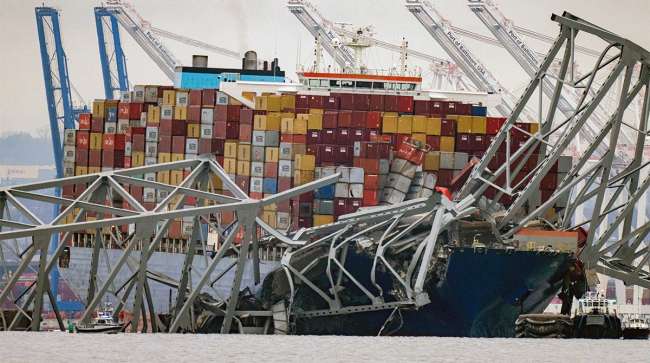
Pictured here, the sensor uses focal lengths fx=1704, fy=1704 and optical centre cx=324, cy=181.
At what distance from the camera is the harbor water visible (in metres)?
31.8

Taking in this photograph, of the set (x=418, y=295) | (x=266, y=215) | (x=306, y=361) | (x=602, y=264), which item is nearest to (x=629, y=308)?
(x=266, y=215)

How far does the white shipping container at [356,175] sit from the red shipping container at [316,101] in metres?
5.85

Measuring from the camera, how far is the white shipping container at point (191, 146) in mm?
80438

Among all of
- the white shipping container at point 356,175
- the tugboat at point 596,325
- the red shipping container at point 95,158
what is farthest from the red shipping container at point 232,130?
the tugboat at point 596,325

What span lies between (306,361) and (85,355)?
13.4ft

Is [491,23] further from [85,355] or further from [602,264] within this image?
[85,355]

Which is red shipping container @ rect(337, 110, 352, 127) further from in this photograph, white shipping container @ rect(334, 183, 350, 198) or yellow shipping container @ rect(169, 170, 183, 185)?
yellow shipping container @ rect(169, 170, 183, 185)

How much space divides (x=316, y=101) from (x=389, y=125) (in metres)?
4.31

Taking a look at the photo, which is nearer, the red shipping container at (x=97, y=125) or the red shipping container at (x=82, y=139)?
the red shipping container at (x=82, y=139)

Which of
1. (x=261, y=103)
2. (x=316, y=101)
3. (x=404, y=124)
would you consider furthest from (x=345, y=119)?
(x=261, y=103)

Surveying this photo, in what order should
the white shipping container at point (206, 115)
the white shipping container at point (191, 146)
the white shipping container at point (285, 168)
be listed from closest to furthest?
the white shipping container at point (285, 168) → the white shipping container at point (191, 146) → the white shipping container at point (206, 115)

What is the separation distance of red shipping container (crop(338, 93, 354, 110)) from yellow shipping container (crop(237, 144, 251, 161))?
4.75m

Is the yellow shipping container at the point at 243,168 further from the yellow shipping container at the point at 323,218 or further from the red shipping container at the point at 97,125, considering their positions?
the red shipping container at the point at 97,125

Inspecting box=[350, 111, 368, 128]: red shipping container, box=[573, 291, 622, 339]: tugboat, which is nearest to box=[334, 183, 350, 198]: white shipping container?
box=[350, 111, 368, 128]: red shipping container
